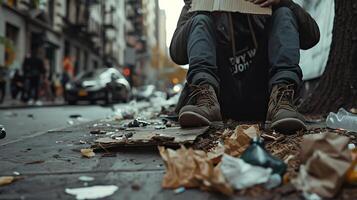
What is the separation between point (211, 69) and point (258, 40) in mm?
406

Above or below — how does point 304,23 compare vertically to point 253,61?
above

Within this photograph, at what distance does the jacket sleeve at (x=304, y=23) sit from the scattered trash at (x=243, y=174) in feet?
4.60

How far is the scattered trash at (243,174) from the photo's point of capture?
117cm

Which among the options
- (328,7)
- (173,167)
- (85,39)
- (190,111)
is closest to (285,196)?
(173,167)

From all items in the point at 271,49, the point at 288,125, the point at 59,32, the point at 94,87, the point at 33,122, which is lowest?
the point at 33,122

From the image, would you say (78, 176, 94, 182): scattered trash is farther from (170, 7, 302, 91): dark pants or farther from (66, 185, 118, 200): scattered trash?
(170, 7, 302, 91): dark pants

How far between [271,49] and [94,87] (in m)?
11.0

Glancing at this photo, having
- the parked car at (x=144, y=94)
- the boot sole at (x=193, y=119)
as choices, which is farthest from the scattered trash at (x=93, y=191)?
the parked car at (x=144, y=94)

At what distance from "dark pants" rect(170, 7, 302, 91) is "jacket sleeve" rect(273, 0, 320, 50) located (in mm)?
61

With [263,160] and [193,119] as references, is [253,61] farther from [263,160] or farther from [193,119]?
[263,160]

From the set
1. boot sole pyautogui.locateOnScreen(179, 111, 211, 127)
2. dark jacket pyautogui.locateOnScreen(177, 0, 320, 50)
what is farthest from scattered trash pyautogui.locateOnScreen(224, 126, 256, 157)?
dark jacket pyautogui.locateOnScreen(177, 0, 320, 50)

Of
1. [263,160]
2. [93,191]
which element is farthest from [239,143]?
[93,191]

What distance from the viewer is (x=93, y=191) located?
1244 millimetres

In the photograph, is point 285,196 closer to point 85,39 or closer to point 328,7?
point 328,7
